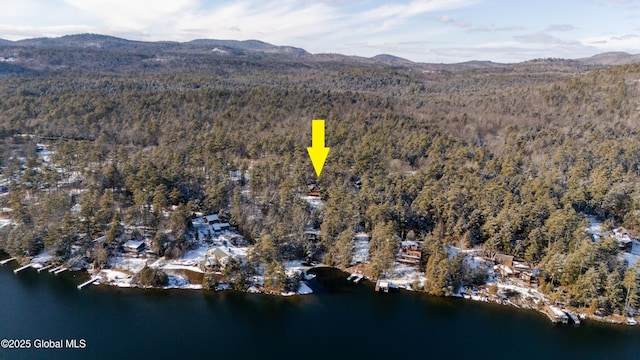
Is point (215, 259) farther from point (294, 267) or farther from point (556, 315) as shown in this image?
point (556, 315)

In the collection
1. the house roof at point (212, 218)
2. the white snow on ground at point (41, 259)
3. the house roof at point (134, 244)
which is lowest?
the white snow on ground at point (41, 259)

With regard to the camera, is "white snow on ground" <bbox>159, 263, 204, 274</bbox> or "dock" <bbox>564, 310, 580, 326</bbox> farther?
"white snow on ground" <bbox>159, 263, 204, 274</bbox>

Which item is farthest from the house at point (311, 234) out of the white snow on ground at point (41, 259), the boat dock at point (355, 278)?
the white snow on ground at point (41, 259)

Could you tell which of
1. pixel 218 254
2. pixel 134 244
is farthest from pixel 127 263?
pixel 218 254

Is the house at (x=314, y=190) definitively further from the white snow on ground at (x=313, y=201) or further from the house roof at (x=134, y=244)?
the house roof at (x=134, y=244)

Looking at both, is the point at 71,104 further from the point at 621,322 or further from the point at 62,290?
the point at 621,322

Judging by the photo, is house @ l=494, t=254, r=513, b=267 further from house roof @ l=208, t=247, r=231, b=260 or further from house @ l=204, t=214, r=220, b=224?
house @ l=204, t=214, r=220, b=224

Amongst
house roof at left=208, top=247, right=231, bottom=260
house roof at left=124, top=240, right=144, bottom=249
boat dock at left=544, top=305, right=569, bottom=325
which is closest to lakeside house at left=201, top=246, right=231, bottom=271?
house roof at left=208, top=247, right=231, bottom=260
